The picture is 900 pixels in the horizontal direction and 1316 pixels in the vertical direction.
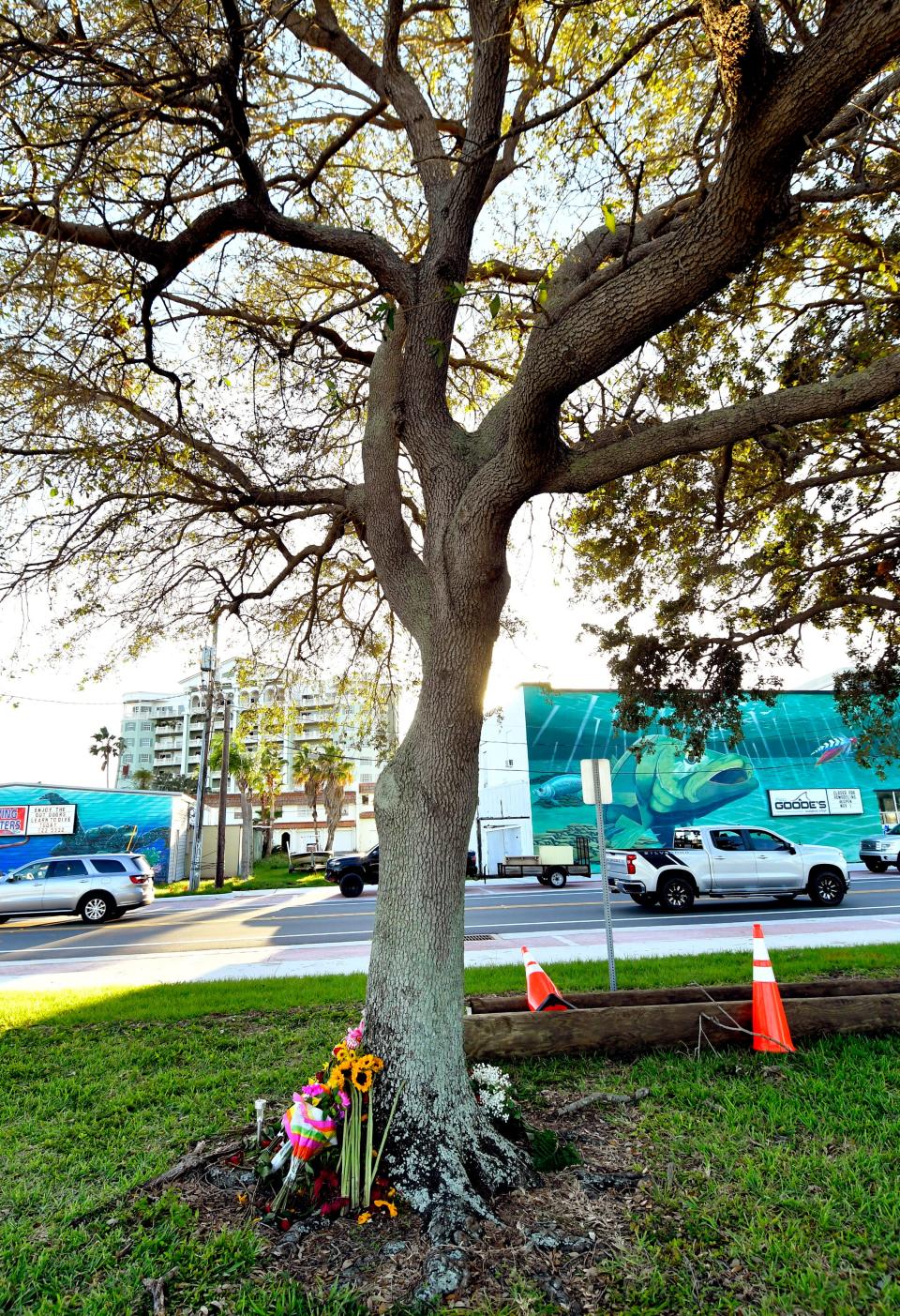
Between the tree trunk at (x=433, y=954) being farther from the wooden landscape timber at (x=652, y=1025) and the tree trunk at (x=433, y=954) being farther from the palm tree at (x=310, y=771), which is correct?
the palm tree at (x=310, y=771)

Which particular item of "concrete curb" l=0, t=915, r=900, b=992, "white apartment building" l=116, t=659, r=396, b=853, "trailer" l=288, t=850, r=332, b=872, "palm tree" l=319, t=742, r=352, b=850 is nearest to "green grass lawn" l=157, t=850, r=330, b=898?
"trailer" l=288, t=850, r=332, b=872

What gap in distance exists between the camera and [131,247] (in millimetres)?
4520

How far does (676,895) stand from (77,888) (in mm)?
14575

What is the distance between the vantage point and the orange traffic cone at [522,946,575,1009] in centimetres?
591

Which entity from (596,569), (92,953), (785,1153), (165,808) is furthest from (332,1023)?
(165,808)

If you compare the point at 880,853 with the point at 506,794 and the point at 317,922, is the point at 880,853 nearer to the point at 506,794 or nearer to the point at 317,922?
the point at 506,794

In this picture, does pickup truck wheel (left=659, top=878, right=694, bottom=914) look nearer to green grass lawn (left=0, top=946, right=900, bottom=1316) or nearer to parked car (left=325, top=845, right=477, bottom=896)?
parked car (left=325, top=845, right=477, bottom=896)

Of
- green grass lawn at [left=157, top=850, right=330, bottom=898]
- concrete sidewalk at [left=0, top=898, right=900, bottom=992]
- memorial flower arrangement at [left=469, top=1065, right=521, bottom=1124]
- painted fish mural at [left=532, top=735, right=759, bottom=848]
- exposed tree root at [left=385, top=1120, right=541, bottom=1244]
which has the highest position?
painted fish mural at [left=532, top=735, right=759, bottom=848]

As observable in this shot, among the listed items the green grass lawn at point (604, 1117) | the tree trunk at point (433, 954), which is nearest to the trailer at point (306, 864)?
the green grass lawn at point (604, 1117)

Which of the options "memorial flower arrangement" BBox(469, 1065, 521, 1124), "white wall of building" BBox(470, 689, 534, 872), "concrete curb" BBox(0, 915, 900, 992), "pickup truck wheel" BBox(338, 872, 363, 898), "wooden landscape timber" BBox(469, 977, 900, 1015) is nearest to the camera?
"memorial flower arrangement" BBox(469, 1065, 521, 1124)

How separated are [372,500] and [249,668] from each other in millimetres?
4492

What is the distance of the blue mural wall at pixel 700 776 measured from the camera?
32156 millimetres

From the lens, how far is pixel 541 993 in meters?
6.00

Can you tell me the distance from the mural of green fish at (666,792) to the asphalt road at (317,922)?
10508mm
